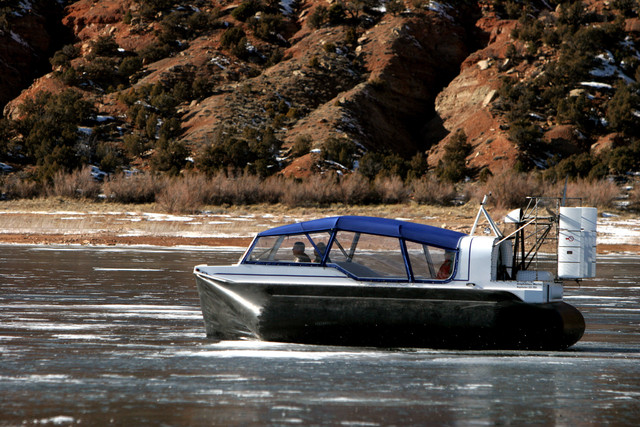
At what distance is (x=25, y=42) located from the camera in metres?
80.3

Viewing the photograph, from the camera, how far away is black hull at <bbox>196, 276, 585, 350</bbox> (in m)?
9.24

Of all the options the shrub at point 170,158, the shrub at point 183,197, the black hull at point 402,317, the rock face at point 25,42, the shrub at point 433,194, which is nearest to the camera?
the black hull at point 402,317

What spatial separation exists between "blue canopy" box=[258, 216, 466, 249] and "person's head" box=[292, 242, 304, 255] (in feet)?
0.48

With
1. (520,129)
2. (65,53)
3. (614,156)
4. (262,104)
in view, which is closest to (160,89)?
(262,104)

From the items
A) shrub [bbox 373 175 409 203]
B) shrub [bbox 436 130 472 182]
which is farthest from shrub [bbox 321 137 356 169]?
shrub [bbox 373 175 409 203]

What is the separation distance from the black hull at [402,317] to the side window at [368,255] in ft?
1.17

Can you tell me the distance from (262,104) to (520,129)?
2066 cm

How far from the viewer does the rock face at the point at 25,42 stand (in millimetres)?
77000

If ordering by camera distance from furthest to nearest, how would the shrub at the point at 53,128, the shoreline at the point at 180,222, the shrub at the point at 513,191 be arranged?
the shrub at the point at 53,128 < the shrub at the point at 513,191 < the shoreline at the point at 180,222

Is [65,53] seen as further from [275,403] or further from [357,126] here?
[275,403]

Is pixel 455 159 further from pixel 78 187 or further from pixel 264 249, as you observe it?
pixel 264 249

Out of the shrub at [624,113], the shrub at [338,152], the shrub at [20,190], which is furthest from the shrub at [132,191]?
the shrub at [624,113]

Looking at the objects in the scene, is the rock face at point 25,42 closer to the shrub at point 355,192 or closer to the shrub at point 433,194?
the shrub at point 355,192

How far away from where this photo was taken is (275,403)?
22.5 feet
